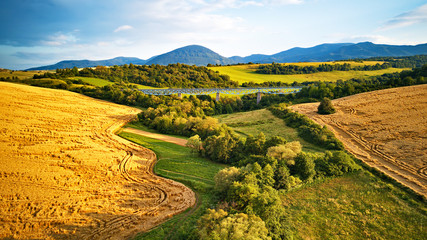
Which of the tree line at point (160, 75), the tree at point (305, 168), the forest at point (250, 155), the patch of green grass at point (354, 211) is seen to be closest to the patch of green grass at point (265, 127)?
the forest at point (250, 155)

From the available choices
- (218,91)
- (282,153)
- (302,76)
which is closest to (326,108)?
(282,153)

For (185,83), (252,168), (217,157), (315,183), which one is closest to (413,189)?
(315,183)

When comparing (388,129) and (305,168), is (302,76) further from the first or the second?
(305,168)

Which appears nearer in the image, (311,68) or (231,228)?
(231,228)

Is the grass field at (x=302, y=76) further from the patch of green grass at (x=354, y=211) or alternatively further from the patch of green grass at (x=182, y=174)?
the patch of green grass at (x=354, y=211)

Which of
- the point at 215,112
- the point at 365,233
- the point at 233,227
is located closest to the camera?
the point at 233,227

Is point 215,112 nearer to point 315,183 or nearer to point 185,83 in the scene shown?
point 185,83

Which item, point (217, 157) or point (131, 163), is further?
point (217, 157)
